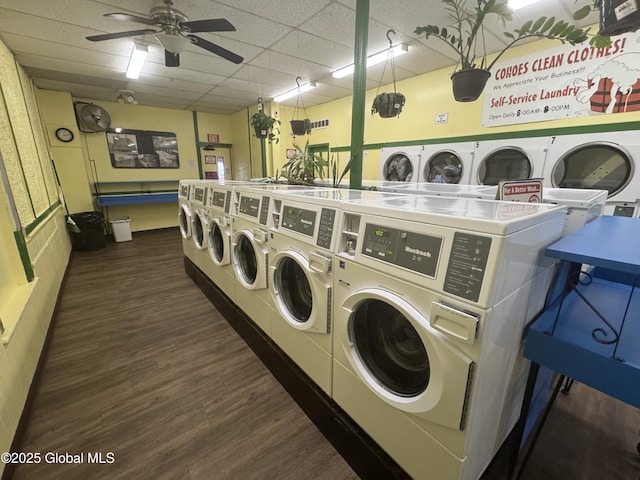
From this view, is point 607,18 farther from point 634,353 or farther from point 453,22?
point 453,22

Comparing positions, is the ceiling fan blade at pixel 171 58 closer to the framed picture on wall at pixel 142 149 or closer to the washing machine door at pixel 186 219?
the washing machine door at pixel 186 219

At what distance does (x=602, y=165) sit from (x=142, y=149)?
7492 mm

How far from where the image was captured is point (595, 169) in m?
2.71

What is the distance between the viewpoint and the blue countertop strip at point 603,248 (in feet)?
2.47

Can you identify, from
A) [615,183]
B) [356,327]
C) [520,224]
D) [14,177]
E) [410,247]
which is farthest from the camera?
[615,183]

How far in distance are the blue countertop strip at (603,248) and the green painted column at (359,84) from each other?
1.31 metres

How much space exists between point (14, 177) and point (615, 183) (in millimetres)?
5327

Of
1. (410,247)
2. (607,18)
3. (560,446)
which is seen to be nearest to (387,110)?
(607,18)

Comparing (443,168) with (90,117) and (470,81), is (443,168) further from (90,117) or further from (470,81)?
(90,117)

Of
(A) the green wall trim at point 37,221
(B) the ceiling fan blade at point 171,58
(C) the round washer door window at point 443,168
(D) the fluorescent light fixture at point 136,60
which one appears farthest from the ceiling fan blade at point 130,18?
(C) the round washer door window at point 443,168

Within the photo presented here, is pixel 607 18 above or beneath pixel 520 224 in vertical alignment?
above

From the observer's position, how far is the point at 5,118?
238 cm

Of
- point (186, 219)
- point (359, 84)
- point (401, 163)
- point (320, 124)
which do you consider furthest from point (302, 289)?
point (320, 124)

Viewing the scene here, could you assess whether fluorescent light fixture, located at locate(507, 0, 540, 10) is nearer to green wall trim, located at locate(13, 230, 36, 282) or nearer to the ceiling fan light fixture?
the ceiling fan light fixture
